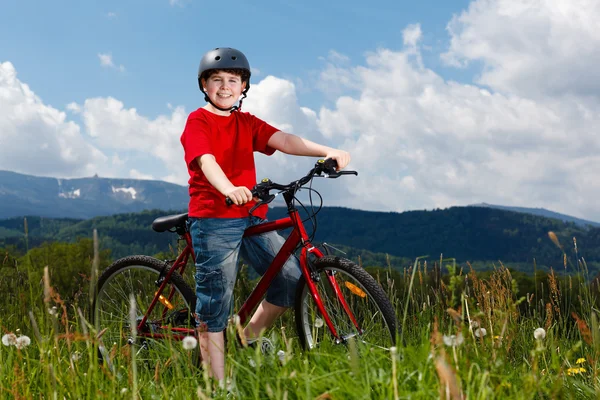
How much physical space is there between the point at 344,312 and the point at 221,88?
1848mm

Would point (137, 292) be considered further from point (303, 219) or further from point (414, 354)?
point (414, 354)

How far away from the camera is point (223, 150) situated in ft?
13.8

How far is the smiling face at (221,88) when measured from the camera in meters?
4.27

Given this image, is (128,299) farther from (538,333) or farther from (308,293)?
(538,333)

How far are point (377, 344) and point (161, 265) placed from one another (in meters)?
2.15

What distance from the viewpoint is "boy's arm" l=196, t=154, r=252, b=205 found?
11.2 feet

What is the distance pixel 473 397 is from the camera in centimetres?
228

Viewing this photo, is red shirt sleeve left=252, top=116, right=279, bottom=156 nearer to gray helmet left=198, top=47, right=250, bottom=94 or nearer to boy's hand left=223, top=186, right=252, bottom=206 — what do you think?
gray helmet left=198, top=47, right=250, bottom=94

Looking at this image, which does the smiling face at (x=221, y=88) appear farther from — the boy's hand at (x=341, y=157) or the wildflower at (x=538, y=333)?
the wildflower at (x=538, y=333)

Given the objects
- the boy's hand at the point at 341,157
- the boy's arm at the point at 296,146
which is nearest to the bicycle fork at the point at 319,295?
the boy's hand at the point at 341,157

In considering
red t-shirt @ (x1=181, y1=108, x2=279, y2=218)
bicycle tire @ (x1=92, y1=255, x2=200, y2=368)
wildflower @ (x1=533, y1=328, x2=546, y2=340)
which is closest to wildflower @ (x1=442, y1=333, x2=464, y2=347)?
wildflower @ (x1=533, y1=328, x2=546, y2=340)

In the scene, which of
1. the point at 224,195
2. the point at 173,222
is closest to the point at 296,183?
the point at 224,195

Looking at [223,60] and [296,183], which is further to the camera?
[223,60]

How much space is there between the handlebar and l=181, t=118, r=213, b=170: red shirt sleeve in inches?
18.4
